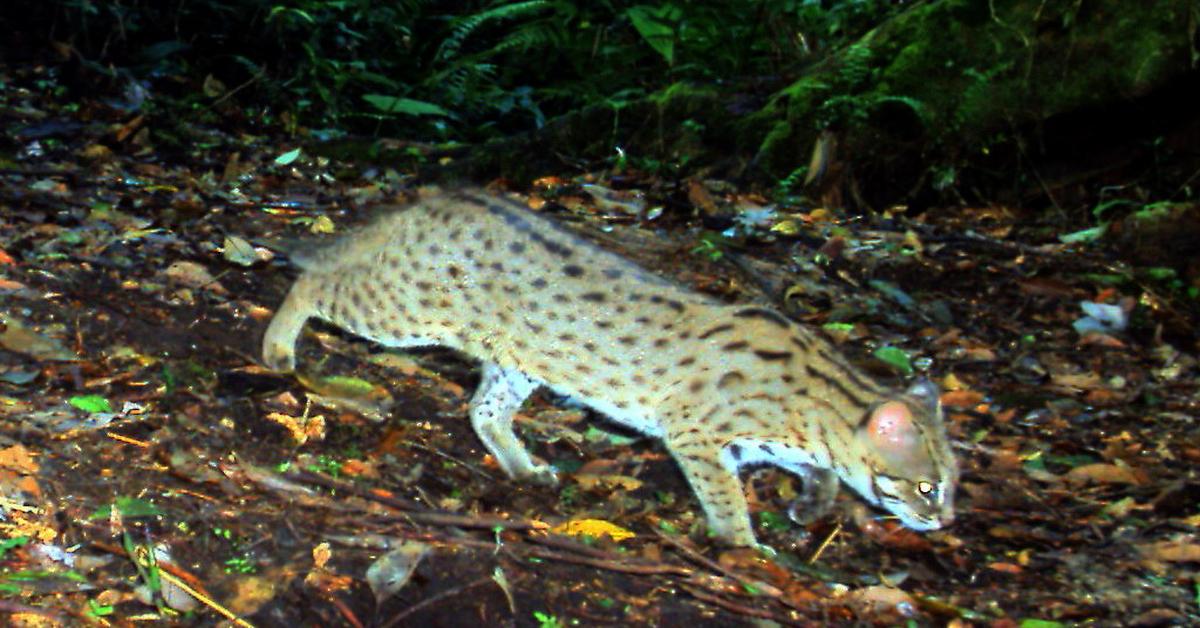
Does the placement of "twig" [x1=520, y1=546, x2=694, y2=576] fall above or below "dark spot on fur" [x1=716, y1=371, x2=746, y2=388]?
below

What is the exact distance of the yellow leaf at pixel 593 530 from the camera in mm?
4559

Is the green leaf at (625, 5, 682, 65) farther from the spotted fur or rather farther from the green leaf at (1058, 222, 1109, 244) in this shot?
the spotted fur

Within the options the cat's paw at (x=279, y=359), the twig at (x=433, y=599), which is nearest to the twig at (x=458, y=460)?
the cat's paw at (x=279, y=359)

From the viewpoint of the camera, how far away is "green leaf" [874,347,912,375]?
6.22 m

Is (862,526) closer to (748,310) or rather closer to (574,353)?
(748,310)

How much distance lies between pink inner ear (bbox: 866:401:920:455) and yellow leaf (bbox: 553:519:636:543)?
99 cm

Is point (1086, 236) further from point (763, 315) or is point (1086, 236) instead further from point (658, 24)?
point (658, 24)

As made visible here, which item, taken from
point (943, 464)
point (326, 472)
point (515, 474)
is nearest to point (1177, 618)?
point (943, 464)

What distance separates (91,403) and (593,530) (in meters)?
1.87

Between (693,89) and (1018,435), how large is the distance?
13.1 ft

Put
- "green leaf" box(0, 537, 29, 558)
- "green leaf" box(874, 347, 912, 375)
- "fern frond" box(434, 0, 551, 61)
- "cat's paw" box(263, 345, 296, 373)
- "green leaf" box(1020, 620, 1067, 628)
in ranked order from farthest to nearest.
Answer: "fern frond" box(434, 0, 551, 61) < "green leaf" box(874, 347, 912, 375) < "cat's paw" box(263, 345, 296, 373) < "green leaf" box(1020, 620, 1067, 628) < "green leaf" box(0, 537, 29, 558)

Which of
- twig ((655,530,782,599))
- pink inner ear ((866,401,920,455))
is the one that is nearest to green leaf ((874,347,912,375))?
pink inner ear ((866,401,920,455))

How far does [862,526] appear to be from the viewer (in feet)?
16.6

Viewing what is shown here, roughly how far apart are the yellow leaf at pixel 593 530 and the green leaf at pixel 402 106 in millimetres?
5584
